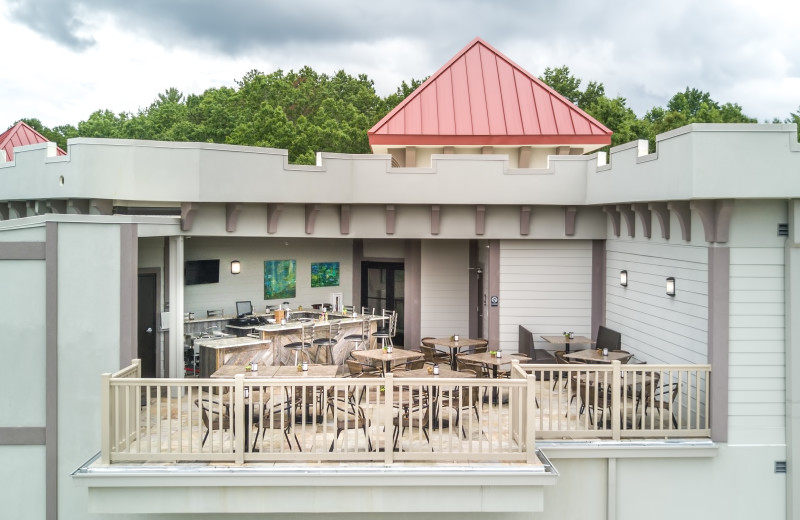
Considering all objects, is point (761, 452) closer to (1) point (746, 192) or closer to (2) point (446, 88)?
(1) point (746, 192)

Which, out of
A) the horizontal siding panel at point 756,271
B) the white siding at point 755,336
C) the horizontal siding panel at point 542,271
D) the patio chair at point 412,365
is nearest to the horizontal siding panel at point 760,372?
the white siding at point 755,336

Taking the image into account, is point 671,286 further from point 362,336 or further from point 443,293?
point 362,336

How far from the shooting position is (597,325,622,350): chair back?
12164 mm

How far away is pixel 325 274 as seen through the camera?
17.5 meters

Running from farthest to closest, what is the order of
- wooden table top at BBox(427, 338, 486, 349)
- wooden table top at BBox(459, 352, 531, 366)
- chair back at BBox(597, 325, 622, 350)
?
wooden table top at BBox(427, 338, 486, 349), chair back at BBox(597, 325, 622, 350), wooden table top at BBox(459, 352, 531, 366)

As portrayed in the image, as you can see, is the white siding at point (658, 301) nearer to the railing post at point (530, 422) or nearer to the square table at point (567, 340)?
the square table at point (567, 340)

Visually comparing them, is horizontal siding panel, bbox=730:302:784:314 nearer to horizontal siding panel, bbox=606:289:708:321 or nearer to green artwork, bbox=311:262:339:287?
horizontal siding panel, bbox=606:289:708:321

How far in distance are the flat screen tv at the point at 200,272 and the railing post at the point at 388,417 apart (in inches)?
338

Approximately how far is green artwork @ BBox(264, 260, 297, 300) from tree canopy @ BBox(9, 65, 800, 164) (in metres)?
18.5

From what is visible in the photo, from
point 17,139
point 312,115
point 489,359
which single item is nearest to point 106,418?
point 489,359

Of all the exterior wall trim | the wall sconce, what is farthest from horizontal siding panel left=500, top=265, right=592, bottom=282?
the exterior wall trim

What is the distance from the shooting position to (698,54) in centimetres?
5712

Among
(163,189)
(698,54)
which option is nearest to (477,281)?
(163,189)

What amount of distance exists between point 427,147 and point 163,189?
6.51 metres
